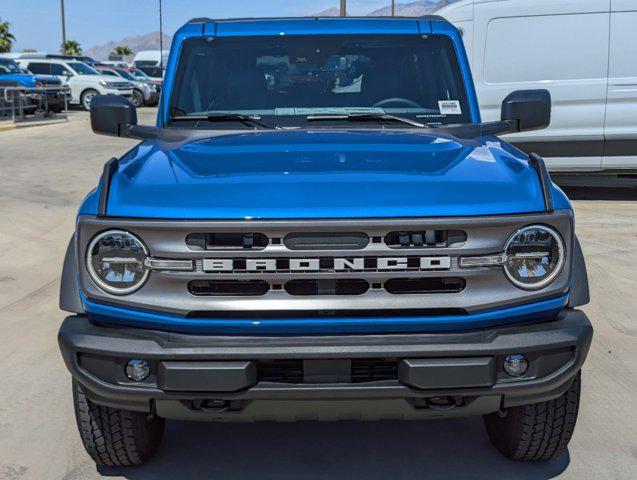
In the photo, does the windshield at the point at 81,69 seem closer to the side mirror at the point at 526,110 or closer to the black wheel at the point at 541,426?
the side mirror at the point at 526,110

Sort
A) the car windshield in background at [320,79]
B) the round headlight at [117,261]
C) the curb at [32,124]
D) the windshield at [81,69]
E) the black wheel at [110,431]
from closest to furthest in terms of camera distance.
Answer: the round headlight at [117,261], the black wheel at [110,431], the car windshield in background at [320,79], the curb at [32,124], the windshield at [81,69]

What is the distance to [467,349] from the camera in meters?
2.87

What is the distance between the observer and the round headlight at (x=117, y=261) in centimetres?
297

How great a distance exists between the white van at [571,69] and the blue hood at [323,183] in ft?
23.4

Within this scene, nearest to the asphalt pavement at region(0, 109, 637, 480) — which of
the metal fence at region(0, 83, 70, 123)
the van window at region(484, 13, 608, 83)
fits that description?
the van window at region(484, 13, 608, 83)

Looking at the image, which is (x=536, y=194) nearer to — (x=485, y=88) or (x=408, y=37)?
(x=408, y=37)

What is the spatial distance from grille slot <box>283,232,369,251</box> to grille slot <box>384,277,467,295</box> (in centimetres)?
17

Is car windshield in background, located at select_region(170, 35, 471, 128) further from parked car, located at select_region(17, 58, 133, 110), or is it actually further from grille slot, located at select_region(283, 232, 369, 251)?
parked car, located at select_region(17, 58, 133, 110)

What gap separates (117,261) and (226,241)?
14.8 inches

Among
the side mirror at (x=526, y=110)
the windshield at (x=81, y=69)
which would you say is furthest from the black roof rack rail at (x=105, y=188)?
the windshield at (x=81, y=69)

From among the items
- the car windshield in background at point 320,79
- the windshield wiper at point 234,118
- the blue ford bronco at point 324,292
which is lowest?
the blue ford bronco at point 324,292

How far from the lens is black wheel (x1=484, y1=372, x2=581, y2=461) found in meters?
3.35

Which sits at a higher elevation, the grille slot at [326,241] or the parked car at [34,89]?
the grille slot at [326,241]

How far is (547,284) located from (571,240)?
0.18 meters
